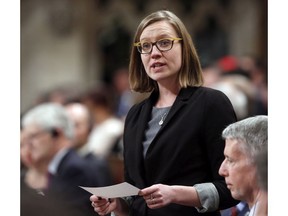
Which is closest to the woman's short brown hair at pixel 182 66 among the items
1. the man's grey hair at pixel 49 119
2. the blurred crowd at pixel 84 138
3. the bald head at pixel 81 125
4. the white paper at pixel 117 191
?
the blurred crowd at pixel 84 138

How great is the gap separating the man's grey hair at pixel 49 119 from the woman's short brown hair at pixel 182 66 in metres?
1.63

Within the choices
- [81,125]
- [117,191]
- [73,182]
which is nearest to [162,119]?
[117,191]

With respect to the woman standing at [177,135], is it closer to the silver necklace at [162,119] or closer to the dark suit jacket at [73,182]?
the silver necklace at [162,119]

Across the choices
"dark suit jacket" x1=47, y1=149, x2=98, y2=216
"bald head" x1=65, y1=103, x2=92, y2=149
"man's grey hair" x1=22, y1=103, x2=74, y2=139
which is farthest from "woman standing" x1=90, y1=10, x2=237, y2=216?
"bald head" x1=65, y1=103, x2=92, y2=149

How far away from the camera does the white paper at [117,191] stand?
1742mm

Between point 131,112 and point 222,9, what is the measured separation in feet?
34.1

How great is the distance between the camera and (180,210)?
6.08 feet

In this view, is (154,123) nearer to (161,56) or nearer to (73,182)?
(161,56)

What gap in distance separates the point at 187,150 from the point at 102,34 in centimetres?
1063

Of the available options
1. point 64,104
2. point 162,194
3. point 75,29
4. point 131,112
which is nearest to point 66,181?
point 131,112

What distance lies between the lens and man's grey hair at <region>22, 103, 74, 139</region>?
142 inches

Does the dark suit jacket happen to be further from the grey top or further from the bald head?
the bald head
